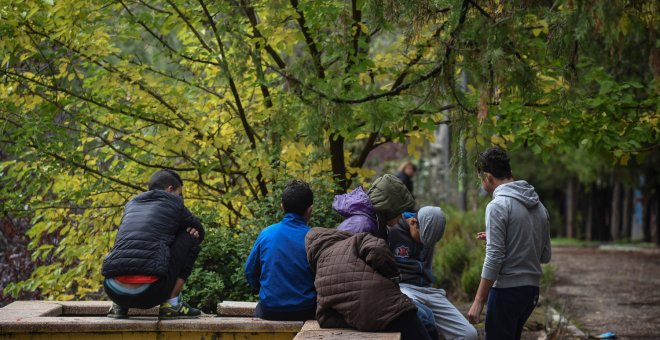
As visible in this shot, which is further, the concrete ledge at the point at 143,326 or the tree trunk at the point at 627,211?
the tree trunk at the point at 627,211

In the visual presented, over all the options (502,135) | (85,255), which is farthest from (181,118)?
(502,135)

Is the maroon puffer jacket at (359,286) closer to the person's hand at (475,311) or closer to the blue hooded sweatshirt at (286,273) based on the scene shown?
the person's hand at (475,311)

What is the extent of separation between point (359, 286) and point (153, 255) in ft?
5.04

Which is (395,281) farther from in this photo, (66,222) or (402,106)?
(66,222)

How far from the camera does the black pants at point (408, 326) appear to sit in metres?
5.85

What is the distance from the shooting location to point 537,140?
9.20 metres

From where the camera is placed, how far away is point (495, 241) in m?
5.96

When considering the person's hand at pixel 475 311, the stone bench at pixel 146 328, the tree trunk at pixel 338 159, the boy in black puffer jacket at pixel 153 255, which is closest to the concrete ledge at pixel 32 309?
the stone bench at pixel 146 328

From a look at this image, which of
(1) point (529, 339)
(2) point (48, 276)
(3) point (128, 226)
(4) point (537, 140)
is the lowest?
(1) point (529, 339)

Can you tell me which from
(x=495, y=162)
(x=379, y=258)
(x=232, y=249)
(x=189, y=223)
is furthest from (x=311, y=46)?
(x=379, y=258)

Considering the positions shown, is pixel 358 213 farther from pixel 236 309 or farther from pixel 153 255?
pixel 153 255

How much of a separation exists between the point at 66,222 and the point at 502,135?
462 cm

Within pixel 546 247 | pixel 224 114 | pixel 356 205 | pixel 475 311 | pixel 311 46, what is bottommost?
pixel 475 311

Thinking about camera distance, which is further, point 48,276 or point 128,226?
point 48,276
